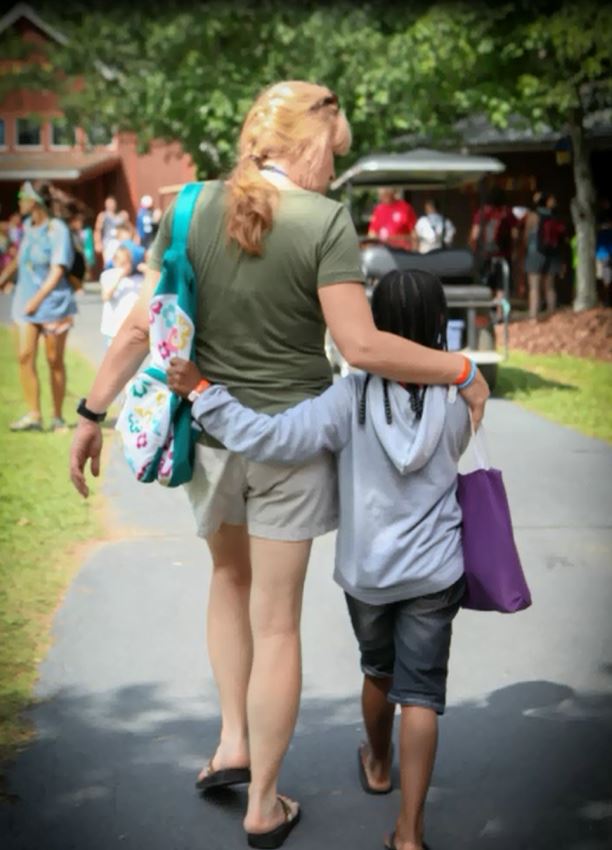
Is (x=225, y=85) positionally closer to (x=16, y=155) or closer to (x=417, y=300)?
(x=417, y=300)

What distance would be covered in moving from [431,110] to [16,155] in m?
38.0

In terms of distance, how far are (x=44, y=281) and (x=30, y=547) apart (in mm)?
4342

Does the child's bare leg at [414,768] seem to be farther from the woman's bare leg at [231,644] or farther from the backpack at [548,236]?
the backpack at [548,236]

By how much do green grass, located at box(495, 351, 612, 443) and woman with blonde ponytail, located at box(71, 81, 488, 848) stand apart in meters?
7.57

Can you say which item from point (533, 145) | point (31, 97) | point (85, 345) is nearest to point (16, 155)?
point (31, 97)

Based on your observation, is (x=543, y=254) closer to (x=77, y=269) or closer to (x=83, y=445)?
(x=77, y=269)

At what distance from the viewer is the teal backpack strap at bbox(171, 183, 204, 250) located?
3541 millimetres

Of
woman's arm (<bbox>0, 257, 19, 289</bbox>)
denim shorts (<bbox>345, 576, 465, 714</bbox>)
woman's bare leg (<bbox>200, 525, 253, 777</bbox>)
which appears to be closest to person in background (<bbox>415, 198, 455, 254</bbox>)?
woman's arm (<bbox>0, 257, 19, 289</bbox>)

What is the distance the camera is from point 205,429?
11.7 ft

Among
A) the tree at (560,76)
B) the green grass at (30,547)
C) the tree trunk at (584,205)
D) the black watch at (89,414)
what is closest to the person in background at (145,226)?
the tree at (560,76)

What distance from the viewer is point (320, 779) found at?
4066mm

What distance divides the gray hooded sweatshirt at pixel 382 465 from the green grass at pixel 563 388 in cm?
752

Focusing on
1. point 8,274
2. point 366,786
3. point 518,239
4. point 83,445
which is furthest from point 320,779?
point 518,239

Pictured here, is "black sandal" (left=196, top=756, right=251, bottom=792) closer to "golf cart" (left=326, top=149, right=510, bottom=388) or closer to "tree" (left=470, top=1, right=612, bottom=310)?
"golf cart" (left=326, top=149, right=510, bottom=388)
